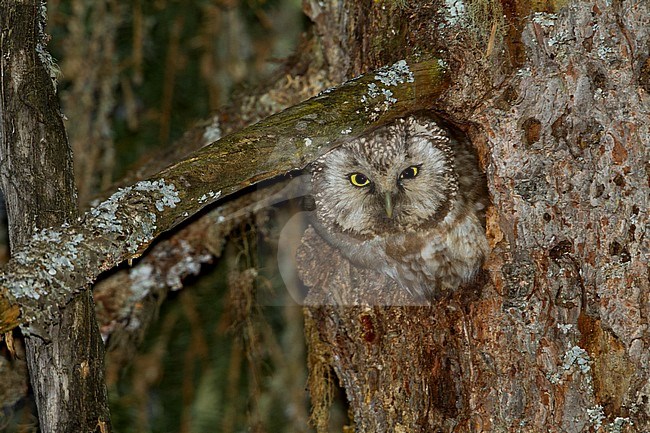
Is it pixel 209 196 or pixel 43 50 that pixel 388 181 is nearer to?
pixel 209 196

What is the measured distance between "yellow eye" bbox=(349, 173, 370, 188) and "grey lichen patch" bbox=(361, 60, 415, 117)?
0.29 meters

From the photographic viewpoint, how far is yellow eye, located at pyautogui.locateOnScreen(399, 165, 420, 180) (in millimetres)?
1730

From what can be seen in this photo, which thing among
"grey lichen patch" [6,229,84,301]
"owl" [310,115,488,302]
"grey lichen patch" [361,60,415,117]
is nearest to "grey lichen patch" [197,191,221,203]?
"grey lichen patch" [6,229,84,301]

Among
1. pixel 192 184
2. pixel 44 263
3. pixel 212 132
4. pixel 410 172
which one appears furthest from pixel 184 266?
pixel 44 263

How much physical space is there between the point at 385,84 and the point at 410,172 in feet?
0.98

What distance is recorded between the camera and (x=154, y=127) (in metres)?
2.43

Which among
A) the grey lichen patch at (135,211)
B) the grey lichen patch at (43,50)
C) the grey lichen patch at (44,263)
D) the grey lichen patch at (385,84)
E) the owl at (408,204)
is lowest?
the grey lichen patch at (44,263)

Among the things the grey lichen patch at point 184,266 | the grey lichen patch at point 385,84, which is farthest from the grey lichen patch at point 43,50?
the grey lichen patch at point 184,266

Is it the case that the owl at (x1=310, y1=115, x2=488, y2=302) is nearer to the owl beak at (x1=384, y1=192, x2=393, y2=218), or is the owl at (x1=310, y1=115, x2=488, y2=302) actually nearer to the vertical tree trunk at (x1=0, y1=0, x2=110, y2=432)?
the owl beak at (x1=384, y1=192, x2=393, y2=218)

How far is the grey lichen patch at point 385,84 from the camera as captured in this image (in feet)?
4.86

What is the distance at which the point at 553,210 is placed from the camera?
4.99ft

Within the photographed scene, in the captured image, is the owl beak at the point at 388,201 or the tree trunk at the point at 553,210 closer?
the tree trunk at the point at 553,210

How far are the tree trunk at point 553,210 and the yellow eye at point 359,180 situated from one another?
24 cm

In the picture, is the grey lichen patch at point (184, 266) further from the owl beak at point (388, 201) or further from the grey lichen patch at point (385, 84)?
the grey lichen patch at point (385, 84)
